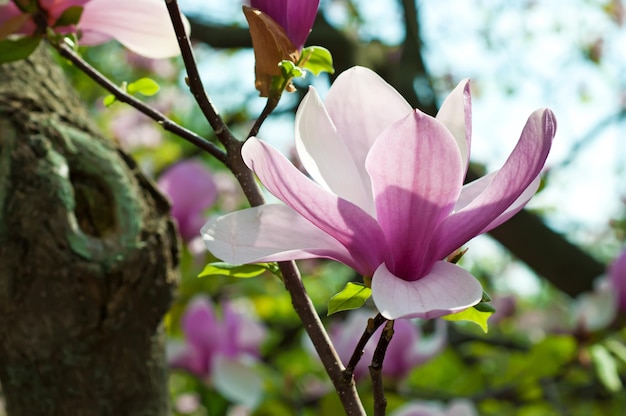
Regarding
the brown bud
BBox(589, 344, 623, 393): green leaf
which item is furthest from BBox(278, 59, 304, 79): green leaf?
BBox(589, 344, 623, 393): green leaf

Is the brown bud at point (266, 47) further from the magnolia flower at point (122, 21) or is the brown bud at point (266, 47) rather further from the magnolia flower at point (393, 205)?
the magnolia flower at point (122, 21)

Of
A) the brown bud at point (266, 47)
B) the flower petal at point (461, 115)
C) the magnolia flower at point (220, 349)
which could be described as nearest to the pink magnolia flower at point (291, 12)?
the brown bud at point (266, 47)

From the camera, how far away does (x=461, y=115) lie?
0.45m

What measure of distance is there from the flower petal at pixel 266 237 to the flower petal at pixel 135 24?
0.26 meters

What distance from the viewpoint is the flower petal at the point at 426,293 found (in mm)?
361

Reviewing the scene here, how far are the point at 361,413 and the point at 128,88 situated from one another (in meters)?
0.34

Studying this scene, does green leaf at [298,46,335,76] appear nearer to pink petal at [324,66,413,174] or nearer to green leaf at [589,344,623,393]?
pink petal at [324,66,413,174]

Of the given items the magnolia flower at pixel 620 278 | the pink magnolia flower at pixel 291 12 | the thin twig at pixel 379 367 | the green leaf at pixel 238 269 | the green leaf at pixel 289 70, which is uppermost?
the pink magnolia flower at pixel 291 12

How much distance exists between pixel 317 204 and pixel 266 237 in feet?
0.12

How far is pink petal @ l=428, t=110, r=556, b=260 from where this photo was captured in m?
0.39

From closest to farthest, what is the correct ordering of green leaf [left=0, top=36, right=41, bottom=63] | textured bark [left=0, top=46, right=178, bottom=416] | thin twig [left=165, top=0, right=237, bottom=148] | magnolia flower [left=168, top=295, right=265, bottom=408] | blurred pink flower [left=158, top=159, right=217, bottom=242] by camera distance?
thin twig [left=165, top=0, right=237, bottom=148] → green leaf [left=0, top=36, right=41, bottom=63] → textured bark [left=0, top=46, right=178, bottom=416] → magnolia flower [left=168, top=295, right=265, bottom=408] → blurred pink flower [left=158, top=159, right=217, bottom=242]

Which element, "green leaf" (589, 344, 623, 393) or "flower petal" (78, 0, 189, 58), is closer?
"flower petal" (78, 0, 189, 58)

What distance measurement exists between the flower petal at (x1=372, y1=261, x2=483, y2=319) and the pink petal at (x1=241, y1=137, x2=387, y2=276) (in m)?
0.02

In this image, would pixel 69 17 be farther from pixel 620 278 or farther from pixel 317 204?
pixel 620 278
